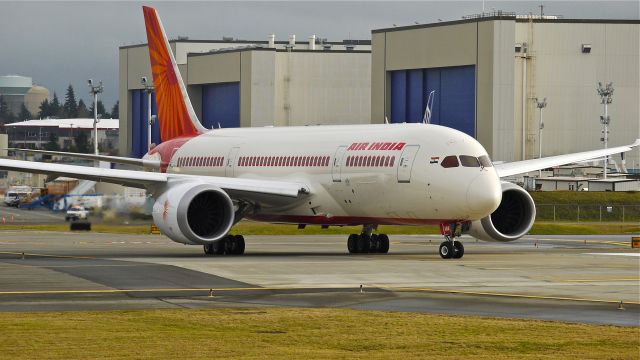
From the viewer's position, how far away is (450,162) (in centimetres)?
4197

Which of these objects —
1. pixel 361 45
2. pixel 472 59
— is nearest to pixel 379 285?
pixel 472 59

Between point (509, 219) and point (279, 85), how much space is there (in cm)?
10217

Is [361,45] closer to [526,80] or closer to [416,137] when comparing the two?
[526,80]

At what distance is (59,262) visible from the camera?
39.3 metres

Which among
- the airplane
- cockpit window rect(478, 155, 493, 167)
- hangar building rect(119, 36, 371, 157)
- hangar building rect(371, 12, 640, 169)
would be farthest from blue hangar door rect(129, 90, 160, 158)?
cockpit window rect(478, 155, 493, 167)

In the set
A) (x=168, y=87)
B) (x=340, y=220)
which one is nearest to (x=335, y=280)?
(x=340, y=220)

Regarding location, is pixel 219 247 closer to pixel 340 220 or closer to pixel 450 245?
pixel 340 220

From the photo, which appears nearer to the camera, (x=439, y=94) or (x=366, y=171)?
(x=366, y=171)

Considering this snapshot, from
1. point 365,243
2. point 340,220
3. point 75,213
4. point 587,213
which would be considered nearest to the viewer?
point 340,220

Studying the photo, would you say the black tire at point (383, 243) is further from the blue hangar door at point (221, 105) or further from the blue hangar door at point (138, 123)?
the blue hangar door at point (138, 123)

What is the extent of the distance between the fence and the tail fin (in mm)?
43491

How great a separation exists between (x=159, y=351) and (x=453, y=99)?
10558cm

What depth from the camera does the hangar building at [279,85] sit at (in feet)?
479

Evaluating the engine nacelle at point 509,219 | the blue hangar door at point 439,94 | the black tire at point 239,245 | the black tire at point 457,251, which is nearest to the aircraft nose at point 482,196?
the black tire at point 457,251
